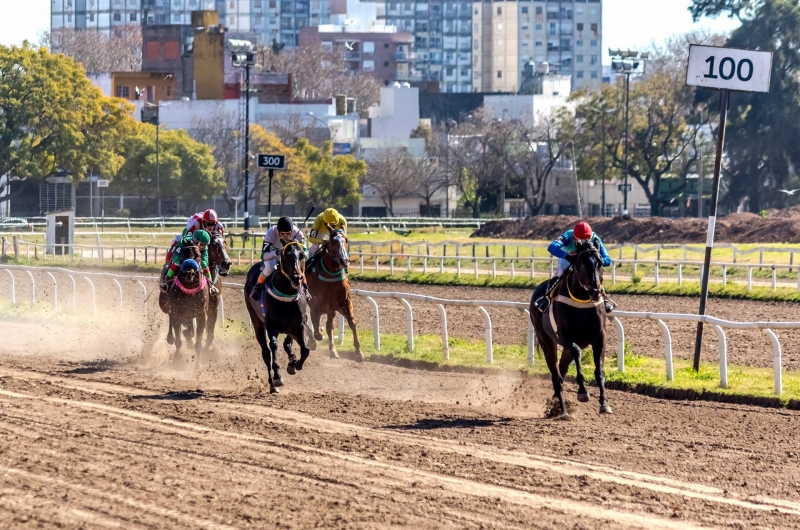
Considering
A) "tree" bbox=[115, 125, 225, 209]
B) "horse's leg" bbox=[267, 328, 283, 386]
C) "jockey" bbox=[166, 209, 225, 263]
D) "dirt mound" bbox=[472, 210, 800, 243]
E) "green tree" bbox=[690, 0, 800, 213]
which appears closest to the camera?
"horse's leg" bbox=[267, 328, 283, 386]

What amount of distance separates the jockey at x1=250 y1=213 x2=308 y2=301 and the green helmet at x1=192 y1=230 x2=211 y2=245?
1731mm

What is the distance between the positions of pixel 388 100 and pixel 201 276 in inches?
3252

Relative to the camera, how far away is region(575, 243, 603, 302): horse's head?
10.6m

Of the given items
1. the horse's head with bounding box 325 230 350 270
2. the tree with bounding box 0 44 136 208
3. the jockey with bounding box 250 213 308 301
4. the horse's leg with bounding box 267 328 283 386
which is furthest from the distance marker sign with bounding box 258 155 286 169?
the tree with bounding box 0 44 136 208

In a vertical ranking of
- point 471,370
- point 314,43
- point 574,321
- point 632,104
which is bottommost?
point 471,370

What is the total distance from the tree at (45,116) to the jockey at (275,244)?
42238mm

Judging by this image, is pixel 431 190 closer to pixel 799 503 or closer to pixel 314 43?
pixel 314 43

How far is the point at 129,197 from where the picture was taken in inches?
2763

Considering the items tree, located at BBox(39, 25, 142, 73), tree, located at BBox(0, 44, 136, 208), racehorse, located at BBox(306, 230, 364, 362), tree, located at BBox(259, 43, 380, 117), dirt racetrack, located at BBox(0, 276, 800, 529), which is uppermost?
tree, located at BBox(39, 25, 142, 73)

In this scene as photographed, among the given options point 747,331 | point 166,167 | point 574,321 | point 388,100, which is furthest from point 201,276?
point 388,100

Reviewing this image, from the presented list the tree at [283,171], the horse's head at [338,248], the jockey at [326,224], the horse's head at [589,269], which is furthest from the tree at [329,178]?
the horse's head at [589,269]

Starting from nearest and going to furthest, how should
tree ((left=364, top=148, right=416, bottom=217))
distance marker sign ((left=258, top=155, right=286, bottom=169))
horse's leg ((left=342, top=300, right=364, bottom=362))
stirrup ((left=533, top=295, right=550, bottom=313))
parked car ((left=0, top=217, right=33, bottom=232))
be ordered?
1. stirrup ((left=533, top=295, right=550, bottom=313))
2. horse's leg ((left=342, top=300, right=364, bottom=362))
3. distance marker sign ((left=258, top=155, right=286, bottom=169))
4. parked car ((left=0, top=217, right=33, bottom=232))
5. tree ((left=364, top=148, right=416, bottom=217))

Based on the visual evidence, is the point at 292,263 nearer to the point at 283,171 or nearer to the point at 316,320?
the point at 316,320

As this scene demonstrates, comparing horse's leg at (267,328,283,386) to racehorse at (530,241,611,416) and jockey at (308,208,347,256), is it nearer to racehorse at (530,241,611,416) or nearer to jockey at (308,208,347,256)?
jockey at (308,208,347,256)
